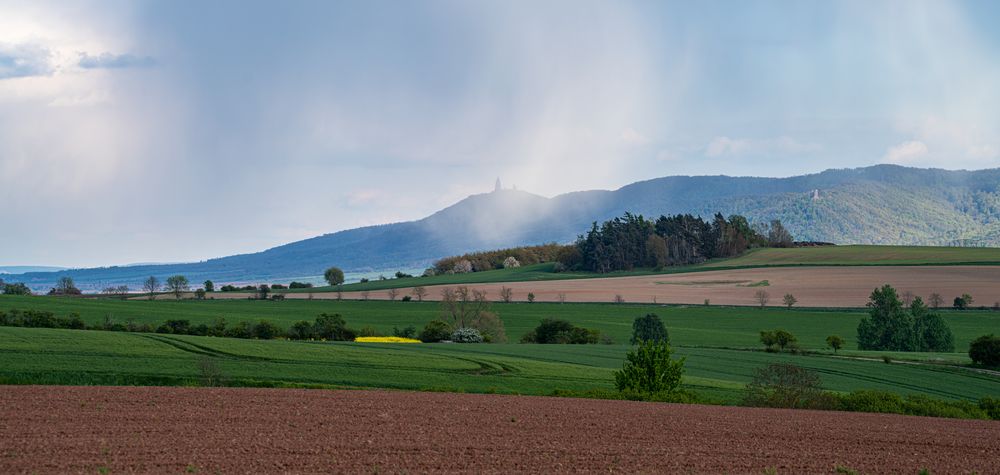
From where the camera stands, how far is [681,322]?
88562 mm

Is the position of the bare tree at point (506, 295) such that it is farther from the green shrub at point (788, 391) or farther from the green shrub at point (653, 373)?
the green shrub at point (788, 391)

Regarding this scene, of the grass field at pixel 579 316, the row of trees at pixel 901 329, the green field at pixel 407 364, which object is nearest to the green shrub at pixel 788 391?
the green field at pixel 407 364

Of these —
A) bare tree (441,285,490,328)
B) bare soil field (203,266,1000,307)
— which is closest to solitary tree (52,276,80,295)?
bare soil field (203,266,1000,307)

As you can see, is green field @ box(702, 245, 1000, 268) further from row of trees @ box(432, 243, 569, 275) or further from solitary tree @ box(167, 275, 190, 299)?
solitary tree @ box(167, 275, 190, 299)

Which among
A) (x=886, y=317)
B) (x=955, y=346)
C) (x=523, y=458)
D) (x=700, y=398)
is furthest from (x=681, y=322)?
(x=523, y=458)

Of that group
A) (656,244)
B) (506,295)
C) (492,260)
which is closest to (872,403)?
(506,295)

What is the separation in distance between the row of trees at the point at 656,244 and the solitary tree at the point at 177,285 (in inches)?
2655

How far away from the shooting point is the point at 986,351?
5409cm

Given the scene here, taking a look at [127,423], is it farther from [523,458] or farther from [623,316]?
[623,316]

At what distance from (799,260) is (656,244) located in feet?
85.9

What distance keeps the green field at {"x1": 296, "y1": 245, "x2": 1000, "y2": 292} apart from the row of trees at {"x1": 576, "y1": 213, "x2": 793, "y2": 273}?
156 inches

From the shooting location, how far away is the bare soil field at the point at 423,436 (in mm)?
16500

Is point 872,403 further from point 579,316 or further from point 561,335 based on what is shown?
point 579,316

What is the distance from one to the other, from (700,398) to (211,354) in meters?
21.3
